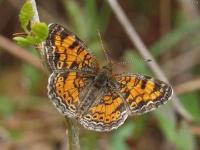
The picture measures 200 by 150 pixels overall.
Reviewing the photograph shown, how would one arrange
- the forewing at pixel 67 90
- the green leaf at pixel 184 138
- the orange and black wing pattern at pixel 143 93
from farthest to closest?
1. the green leaf at pixel 184 138
2. the orange and black wing pattern at pixel 143 93
3. the forewing at pixel 67 90

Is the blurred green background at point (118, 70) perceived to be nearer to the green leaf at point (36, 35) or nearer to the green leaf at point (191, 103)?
the green leaf at point (191, 103)

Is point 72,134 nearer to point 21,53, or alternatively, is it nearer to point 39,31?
point 39,31

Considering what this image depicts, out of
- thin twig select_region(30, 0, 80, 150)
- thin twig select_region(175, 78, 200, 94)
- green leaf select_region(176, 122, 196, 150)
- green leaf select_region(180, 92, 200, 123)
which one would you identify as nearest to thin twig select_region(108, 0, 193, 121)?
green leaf select_region(176, 122, 196, 150)

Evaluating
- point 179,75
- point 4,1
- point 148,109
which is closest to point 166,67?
point 179,75

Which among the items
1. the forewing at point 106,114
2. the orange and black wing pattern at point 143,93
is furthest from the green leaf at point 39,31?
the orange and black wing pattern at point 143,93

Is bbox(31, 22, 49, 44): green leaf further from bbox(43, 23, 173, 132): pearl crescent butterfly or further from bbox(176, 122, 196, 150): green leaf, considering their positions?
bbox(176, 122, 196, 150): green leaf

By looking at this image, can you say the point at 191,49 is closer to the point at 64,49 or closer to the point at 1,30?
the point at 1,30

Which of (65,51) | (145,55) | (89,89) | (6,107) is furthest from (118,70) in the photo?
(65,51)
